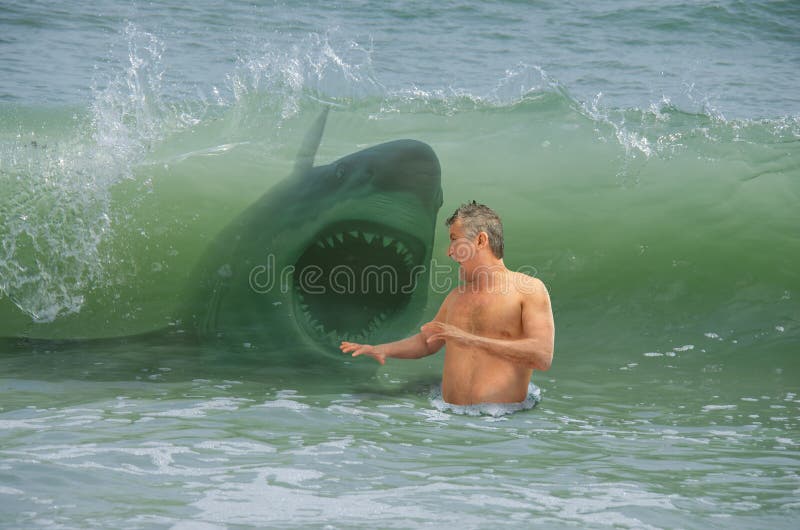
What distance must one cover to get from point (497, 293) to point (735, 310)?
3.25 m

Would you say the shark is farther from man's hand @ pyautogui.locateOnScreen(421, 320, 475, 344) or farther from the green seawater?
man's hand @ pyautogui.locateOnScreen(421, 320, 475, 344)

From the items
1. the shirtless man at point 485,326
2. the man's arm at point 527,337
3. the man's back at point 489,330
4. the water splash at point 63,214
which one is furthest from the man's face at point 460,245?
the water splash at point 63,214

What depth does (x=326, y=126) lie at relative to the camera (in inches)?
322

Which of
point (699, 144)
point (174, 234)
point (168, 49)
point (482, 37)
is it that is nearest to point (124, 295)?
point (174, 234)

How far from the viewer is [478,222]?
387cm

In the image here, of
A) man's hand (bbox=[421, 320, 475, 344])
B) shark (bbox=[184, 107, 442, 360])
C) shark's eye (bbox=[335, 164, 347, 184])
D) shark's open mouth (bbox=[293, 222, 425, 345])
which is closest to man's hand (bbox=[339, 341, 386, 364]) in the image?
man's hand (bbox=[421, 320, 475, 344])

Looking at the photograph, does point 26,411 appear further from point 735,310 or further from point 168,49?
point 168,49

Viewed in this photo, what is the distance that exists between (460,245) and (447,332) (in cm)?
37

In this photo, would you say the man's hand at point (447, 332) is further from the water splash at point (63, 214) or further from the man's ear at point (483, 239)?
the water splash at point (63, 214)

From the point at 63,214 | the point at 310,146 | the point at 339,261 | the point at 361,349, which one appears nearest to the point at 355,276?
the point at 339,261

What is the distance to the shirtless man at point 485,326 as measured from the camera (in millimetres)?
3795

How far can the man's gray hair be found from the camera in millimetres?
3857

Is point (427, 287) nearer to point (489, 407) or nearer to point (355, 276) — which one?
point (355, 276)

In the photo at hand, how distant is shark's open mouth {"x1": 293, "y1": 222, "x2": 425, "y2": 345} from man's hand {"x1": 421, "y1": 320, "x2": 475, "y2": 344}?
2.18 metres
